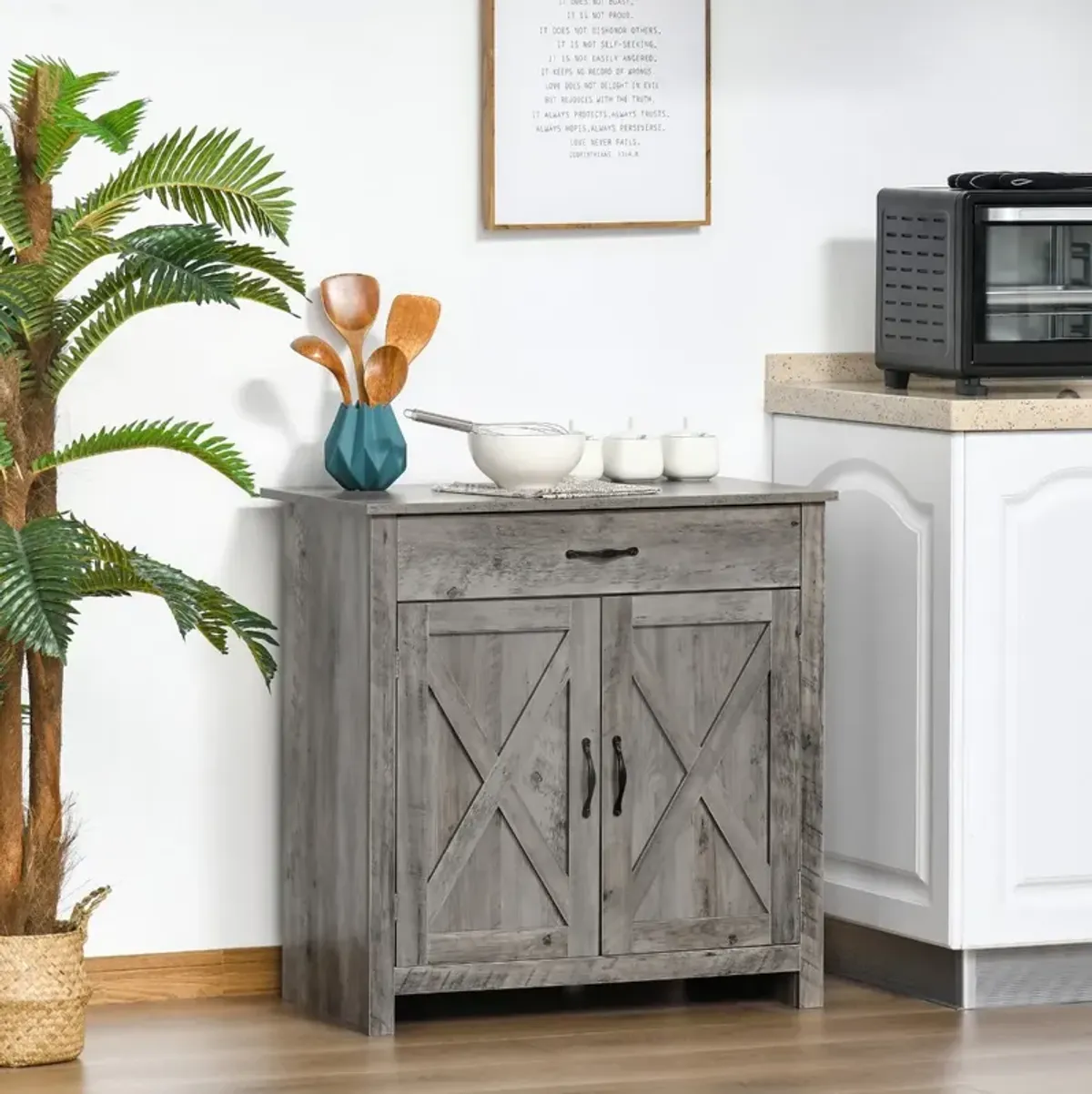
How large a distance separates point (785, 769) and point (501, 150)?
116cm

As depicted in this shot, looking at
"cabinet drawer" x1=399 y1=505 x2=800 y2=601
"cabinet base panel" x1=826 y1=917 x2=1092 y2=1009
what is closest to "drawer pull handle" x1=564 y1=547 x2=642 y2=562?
"cabinet drawer" x1=399 y1=505 x2=800 y2=601

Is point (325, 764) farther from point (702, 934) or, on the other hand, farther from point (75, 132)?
point (75, 132)

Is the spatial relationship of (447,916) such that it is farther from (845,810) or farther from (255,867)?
(845,810)

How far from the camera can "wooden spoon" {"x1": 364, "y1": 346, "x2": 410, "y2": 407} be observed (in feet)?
12.4

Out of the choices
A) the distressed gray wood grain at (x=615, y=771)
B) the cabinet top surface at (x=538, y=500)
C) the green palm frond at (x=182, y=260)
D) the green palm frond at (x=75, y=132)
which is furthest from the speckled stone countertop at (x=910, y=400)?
the green palm frond at (x=75, y=132)

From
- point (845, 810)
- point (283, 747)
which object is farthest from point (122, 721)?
point (845, 810)

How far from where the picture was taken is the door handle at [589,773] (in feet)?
12.0

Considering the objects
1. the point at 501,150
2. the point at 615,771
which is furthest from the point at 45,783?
the point at 501,150

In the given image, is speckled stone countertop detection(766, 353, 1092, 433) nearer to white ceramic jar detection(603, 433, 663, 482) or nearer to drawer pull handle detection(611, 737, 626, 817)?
white ceramic jar detection(603, 433, 663, 482)

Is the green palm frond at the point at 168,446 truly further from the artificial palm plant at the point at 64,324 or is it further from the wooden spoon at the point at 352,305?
the wooden spoon at the point at 352,305

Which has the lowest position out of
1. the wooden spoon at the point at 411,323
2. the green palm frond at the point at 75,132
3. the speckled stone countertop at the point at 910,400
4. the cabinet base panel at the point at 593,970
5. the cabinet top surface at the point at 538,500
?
the cabinet base panel at the point at 593,970

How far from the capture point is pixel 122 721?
386cm

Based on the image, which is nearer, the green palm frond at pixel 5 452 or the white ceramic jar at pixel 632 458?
the green palm frond at pixel 5 452

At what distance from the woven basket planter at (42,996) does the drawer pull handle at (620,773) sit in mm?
846
